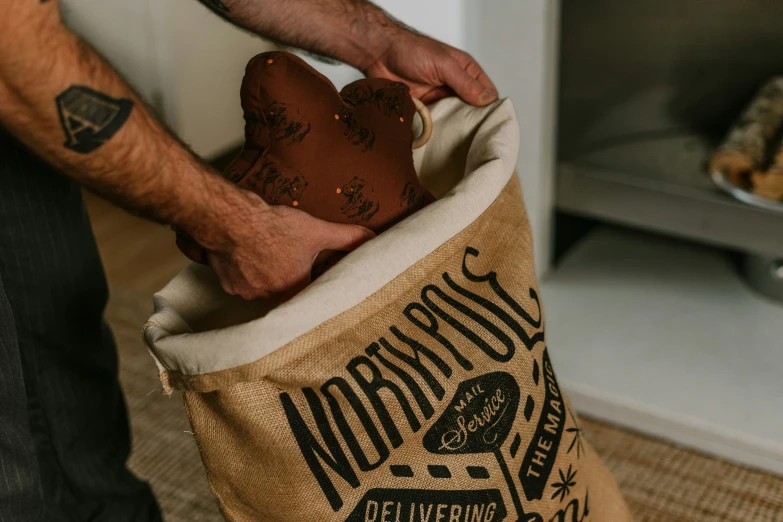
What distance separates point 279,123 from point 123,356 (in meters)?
0.96

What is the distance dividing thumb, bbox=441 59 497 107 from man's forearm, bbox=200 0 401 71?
66 millimetres

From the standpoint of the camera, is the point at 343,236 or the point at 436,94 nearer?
the point at 343,236

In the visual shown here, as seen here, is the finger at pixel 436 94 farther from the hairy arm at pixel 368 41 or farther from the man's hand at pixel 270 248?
the man's hand at pixel 270 248

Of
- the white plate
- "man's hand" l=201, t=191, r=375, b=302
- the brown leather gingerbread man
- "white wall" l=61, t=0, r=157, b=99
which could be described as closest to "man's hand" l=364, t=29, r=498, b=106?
the brown leather gingerbread man

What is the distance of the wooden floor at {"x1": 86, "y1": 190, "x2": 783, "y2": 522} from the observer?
103cm

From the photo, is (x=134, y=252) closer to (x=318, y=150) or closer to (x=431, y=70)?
(x=431, y=70)

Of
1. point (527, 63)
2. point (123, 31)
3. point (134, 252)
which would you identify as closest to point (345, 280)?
point (527, 63)

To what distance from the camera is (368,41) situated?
29.8 inches

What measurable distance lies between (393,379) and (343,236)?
109mm

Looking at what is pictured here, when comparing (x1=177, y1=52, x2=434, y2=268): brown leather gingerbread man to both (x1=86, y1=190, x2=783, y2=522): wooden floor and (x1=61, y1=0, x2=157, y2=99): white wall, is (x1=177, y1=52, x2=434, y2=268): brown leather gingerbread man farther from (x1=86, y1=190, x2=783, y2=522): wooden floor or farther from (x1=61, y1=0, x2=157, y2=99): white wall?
(x1=61, y1=0, x2=157, y2=99): white wall

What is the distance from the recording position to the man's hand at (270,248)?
53cm

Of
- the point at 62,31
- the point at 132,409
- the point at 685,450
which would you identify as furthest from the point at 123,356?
the point at 62,31

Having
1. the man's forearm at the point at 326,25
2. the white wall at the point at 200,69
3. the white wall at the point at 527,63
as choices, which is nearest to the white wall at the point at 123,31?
the white wall at the point at 200,69

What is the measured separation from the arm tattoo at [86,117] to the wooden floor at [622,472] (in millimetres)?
607
